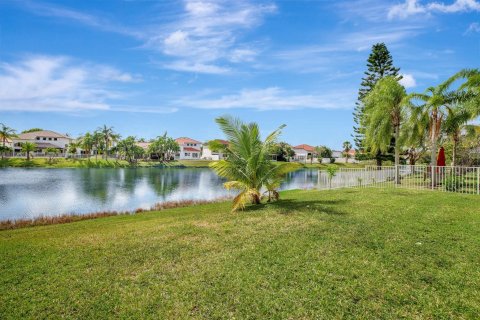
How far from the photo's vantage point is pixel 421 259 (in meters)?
5.46

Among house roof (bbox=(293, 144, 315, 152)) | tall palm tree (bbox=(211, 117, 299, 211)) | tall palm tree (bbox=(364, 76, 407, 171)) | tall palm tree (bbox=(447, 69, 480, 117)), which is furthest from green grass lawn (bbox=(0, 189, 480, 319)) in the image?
house roof (bbox=(293, 144, 315, 152))

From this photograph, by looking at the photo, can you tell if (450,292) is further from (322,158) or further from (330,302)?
(322,158)

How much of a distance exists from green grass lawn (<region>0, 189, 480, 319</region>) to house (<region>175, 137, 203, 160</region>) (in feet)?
315

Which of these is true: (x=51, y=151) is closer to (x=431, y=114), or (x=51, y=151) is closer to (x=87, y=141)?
(x=87, y=141)

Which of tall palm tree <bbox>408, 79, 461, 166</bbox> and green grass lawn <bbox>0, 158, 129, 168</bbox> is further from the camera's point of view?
green grass lawn <bbox>0, 158, 129, 168</bbox>

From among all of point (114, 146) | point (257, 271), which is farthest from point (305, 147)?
point (257, 271)

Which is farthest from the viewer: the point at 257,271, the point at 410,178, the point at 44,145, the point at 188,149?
the point at 188,149

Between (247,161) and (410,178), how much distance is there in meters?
11.2

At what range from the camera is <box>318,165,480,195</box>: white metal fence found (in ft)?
48.1

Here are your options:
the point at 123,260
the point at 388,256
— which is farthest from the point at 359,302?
the point at 123,260

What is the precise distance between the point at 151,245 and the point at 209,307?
3.13 metres

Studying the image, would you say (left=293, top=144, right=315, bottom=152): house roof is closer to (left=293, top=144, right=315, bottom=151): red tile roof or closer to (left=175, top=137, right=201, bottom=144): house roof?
(left=293, top=144, right=315, bottom=151): red tile roof

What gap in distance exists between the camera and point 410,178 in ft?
57.9

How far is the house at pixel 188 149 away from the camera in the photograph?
103 metres
